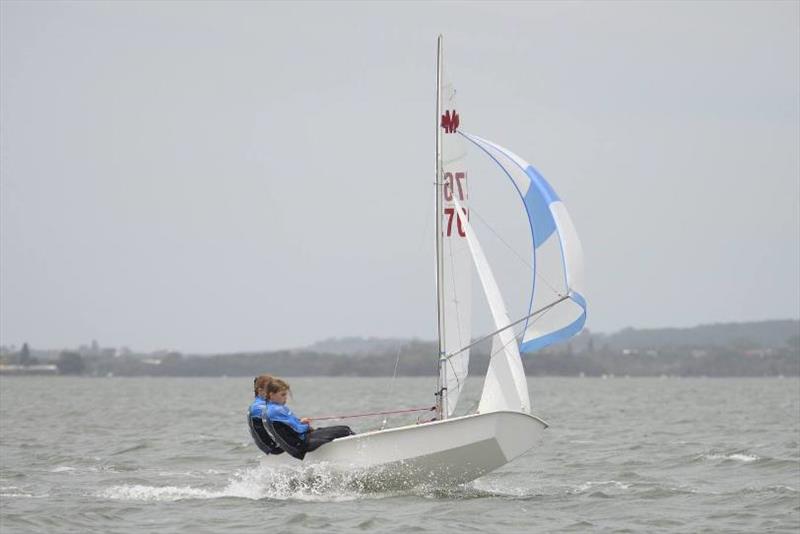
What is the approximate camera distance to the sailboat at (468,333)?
15742 mm

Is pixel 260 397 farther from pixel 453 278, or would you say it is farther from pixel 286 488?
pixel 453 278

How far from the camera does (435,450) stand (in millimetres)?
15766

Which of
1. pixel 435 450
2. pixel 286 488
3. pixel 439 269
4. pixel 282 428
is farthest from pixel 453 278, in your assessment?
pixel 286 488

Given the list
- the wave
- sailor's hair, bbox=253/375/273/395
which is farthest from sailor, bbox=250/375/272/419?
the wave

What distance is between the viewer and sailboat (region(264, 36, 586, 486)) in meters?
15.7

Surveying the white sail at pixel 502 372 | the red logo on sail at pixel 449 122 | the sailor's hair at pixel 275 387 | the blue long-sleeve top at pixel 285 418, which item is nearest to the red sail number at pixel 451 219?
the white sail at pixel 502 372

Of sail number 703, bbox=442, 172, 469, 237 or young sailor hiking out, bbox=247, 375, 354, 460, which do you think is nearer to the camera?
young sailor hiking out, bbox=247, 375, 354, 460

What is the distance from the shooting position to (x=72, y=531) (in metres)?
13.9

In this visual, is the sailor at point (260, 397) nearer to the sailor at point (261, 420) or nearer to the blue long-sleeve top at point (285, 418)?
the sailor at point (261, 420)

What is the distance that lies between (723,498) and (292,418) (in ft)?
17.0

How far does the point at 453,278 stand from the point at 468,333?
69cm

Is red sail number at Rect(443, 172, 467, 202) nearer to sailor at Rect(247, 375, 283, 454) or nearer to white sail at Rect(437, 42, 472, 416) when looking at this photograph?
white sail at Rect(437, 42, 472, 416)

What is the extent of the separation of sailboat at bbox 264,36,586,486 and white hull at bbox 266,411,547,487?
0.01 metres

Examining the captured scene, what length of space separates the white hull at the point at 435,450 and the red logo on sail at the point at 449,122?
368cm
